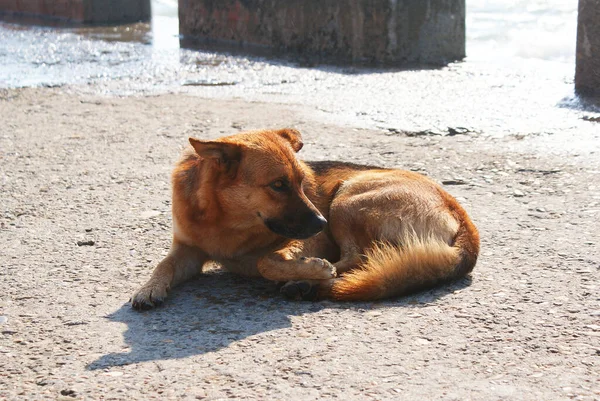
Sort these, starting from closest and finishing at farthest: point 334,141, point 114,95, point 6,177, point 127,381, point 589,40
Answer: point 127,381 < point 6,177 < point 334,141 < point 589,40 < point 114,95

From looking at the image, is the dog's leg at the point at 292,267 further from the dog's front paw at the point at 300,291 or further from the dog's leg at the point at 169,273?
the dog's leg at the point at 169,273

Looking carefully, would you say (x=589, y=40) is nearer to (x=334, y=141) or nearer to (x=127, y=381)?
(x=334, y=141)

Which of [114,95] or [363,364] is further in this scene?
[114,95]

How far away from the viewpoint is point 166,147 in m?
6.48

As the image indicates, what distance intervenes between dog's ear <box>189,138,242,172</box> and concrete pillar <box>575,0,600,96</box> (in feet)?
16.1

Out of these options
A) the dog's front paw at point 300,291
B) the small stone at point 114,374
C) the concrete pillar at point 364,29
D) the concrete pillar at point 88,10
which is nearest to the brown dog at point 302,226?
the dog's front paw at point 300,291

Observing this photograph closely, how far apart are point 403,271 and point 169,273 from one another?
40.6 inches

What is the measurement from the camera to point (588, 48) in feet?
25.0

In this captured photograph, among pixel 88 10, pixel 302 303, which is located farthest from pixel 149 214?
pixel 88 10

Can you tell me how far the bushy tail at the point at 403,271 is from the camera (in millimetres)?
3582

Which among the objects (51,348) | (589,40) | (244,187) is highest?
(589,40)

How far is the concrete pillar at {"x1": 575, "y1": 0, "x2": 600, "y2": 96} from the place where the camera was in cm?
754

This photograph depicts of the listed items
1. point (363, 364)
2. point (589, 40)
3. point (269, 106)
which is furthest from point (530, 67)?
point (363, 364)

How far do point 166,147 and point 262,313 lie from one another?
3.20 m
